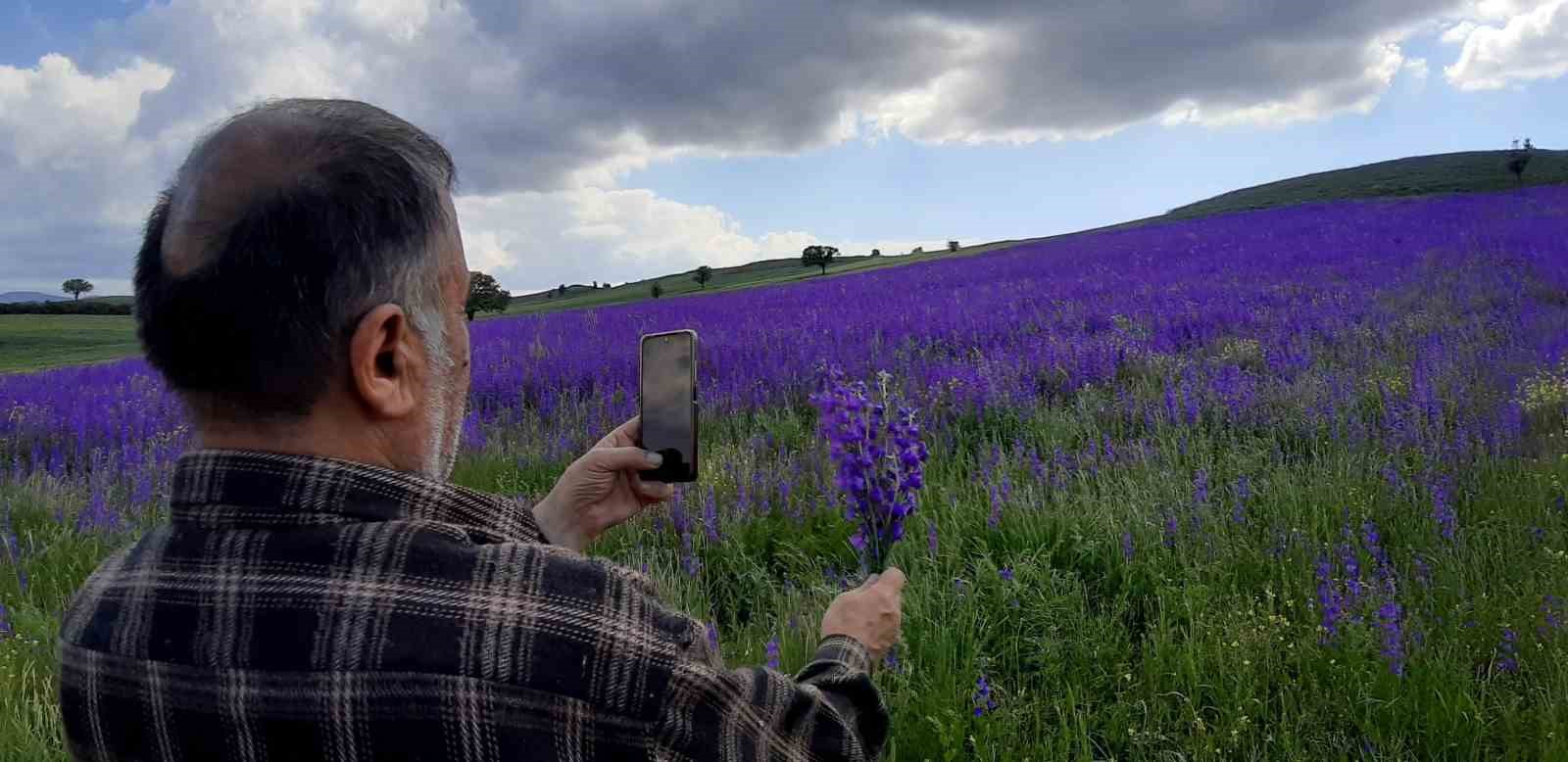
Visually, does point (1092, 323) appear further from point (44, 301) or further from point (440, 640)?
point (44, 301)

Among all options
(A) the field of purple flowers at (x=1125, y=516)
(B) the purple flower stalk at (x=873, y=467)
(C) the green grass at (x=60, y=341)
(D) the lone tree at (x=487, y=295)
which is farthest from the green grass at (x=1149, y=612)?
(D) the lone tree at (x=487, y=295)

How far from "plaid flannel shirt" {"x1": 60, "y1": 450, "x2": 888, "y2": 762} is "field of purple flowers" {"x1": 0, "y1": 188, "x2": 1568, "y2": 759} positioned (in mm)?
839

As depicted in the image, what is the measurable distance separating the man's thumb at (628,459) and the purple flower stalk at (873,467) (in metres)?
0.34

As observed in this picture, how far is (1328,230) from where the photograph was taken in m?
16.1

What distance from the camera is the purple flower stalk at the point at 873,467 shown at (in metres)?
1.80

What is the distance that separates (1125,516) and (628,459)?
2286 mm

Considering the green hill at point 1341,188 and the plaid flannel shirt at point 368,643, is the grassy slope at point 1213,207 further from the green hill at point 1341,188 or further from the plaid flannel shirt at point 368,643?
the plaid flannel shirt at point 368,643

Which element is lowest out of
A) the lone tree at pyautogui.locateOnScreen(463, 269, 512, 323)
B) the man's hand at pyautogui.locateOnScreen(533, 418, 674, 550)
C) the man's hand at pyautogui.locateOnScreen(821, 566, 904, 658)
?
the man's hand at pyautogui.locateOnScreen(821, 566, 904, 658)

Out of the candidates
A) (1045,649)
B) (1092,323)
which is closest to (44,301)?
(1092,323)

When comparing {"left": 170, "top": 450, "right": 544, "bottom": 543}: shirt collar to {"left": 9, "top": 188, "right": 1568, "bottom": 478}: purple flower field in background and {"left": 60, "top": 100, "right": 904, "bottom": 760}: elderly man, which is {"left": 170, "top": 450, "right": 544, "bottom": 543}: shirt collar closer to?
{"left": 60, "top": 100, "right": 904, "bottom": 760}: elderly man

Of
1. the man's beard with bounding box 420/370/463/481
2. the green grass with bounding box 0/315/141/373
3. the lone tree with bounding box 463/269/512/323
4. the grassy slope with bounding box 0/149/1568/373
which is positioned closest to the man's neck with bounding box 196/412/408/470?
the man's beard with bounding box 420/370/463/481

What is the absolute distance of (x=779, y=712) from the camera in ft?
3.58

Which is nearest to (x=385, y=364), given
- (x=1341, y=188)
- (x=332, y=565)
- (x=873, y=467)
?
(x=332, y=565)

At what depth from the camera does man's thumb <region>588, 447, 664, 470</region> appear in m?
1.72
